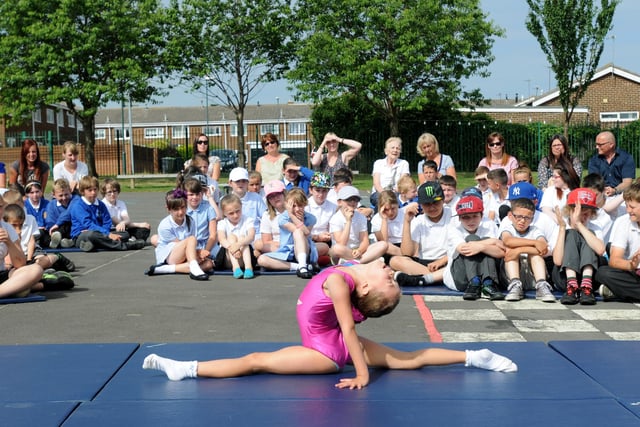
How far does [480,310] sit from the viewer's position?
7.28 m

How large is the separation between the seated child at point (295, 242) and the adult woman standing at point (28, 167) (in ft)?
15.2

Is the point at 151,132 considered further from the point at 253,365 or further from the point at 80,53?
the point at 253,365

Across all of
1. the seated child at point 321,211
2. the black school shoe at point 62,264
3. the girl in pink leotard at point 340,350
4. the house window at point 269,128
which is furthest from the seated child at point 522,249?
the house window at point 269,128

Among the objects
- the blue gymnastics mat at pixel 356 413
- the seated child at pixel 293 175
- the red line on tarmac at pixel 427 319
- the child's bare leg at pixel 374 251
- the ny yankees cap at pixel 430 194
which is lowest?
the red line on tarmac at pixel 427 319

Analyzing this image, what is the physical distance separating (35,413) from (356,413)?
1.57 metres

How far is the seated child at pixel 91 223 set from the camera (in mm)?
11719

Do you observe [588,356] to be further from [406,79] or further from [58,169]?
[406,79]

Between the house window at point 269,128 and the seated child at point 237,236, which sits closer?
the seated child at point 237,236

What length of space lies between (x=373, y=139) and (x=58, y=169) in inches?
895

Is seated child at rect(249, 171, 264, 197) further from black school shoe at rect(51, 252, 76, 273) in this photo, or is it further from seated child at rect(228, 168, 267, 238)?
black school shoe at rect(51, 252, 76, 273)

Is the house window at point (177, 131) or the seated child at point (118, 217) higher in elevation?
the house window at point (177, 131)

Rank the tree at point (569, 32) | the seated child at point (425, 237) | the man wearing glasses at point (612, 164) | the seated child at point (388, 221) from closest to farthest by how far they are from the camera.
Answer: the seated child at point (425, 237) → the seated child at point (388, 221) → the man wearing glasses at point (612, 164) → the tree at point (569, 32)

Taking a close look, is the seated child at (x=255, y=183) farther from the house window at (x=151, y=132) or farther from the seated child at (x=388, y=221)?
the house window at (x=151, y=132)

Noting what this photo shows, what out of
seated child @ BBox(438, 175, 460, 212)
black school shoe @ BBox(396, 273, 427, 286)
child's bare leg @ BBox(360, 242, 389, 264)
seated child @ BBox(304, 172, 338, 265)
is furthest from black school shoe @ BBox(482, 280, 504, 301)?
seated child @ BBox(304, 172, 338, 265)
